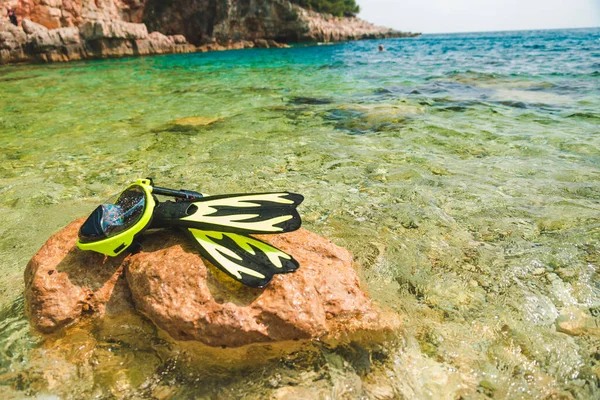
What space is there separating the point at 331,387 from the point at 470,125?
584cm

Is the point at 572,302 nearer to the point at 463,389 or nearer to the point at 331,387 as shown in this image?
the point at 463,389

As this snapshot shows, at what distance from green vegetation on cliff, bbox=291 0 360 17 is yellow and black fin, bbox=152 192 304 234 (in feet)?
193

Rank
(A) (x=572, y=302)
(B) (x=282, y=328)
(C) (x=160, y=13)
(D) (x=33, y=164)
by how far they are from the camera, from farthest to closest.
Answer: (C) (x=160, y=13), (D) (x=33, y=164), (A) (x=572, y=302), (B) (x=282, y=328)

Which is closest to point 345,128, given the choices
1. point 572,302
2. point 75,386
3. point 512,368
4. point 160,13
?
point 572,302

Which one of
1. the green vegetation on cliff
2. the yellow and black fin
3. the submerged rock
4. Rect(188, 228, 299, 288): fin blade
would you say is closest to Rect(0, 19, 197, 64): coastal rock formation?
the submerged rock

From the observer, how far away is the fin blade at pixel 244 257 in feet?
6.08

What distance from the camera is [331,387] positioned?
1672 millimetres

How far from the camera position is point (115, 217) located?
2.11 meters

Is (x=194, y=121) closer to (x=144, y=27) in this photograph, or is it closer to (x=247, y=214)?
(x=247, y=214)

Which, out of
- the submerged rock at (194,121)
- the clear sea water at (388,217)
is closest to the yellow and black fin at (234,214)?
the clear sea water at (388,217)

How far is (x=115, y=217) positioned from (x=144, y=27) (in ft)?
117

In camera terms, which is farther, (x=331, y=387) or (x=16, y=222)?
(x=16, y=222)

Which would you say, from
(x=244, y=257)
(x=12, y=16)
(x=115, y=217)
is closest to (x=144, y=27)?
(x=12, y=16)

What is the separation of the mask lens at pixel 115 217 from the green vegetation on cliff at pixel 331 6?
194ft
